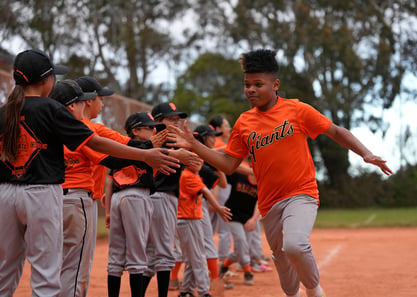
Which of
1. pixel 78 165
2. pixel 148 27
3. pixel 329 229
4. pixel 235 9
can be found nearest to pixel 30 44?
pixel 148 27

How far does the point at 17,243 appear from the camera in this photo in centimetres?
362

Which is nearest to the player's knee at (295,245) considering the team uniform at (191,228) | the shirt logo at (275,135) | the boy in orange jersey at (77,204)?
the shirt logo at (275,135)

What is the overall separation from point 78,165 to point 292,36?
31.9 meters

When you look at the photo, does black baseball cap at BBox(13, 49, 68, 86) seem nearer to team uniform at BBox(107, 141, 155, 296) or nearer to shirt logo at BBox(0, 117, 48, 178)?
shirt logo at BBox(0, 117, 48, 178)

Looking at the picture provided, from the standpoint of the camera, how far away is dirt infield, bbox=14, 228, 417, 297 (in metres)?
6.97

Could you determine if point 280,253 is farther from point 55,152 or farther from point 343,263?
point 343,263

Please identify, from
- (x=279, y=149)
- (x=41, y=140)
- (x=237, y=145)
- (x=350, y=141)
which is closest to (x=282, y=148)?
(x=279, y=149)

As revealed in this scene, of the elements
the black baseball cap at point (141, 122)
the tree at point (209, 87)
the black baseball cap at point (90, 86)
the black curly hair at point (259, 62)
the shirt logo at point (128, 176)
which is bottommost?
the shirt logo at point (128, 176)

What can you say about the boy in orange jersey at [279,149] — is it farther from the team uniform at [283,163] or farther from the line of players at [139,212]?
the line of players at [139,212]

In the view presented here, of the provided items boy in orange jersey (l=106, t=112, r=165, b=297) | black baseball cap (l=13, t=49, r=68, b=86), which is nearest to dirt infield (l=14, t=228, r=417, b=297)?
boy in orange jersey (l=106, t=112, r=165, b=297)

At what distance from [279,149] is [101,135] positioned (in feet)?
4.84

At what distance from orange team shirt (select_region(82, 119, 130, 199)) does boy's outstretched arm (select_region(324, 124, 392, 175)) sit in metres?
1.73

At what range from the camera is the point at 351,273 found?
8617mm

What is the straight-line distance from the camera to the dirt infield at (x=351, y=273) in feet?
22.9
